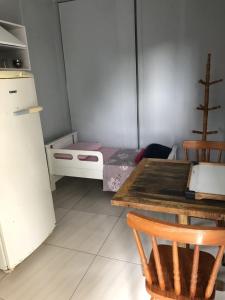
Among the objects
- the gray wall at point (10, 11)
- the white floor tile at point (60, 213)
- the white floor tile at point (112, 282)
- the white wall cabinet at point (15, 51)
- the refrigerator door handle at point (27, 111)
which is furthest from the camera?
the white floor tile at point (60, 213)

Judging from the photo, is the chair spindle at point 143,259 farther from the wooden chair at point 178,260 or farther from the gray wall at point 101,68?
the gray wall at point 101,68

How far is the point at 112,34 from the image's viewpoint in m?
3.10

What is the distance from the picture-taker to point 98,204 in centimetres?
277

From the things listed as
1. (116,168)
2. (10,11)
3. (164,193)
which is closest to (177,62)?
(116,168)

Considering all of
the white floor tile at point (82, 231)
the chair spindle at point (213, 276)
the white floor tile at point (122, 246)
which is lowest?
the white floor tile at point (122, 246)

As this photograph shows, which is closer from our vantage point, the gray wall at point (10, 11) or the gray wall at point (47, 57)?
the gray wall at point (10, 11)

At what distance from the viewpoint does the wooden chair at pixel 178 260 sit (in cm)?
88

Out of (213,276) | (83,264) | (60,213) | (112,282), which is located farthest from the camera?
(60,213)

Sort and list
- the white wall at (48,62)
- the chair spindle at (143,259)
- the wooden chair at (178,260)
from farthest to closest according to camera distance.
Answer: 1. the white wall at (48,62)
2. the chair spindle at (143,259)
3. the wooden chair at (178,260)

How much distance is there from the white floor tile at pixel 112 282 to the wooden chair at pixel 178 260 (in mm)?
519

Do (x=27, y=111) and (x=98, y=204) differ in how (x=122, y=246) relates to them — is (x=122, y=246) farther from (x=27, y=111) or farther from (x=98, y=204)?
(x=27, y=111)

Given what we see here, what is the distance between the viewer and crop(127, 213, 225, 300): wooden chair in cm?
88

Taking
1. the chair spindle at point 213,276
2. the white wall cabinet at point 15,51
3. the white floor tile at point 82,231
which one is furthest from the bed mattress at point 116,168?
the chair spindle at point 213,276

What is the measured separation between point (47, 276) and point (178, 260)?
116 cm
